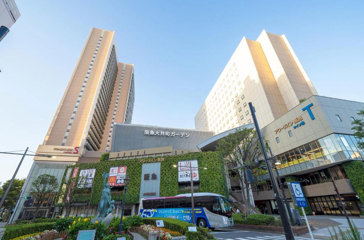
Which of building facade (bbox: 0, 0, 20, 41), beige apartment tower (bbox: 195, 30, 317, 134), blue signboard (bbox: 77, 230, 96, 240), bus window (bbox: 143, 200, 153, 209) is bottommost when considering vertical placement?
blue signboard (bbox: 77, 230, 96, 240)

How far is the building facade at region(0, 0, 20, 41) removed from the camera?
13.2 m

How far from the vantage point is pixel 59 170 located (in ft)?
170

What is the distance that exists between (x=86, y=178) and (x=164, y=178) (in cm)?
1889

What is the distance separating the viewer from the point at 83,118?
64.0 metres

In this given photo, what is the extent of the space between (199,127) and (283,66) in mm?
58902

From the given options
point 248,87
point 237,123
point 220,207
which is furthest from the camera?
point 237,123

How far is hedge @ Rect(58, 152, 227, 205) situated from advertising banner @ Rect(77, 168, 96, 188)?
811 millimetres

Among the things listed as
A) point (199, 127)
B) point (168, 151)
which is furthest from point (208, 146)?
point (199, 127)

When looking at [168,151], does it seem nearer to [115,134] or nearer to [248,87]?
[115,134]

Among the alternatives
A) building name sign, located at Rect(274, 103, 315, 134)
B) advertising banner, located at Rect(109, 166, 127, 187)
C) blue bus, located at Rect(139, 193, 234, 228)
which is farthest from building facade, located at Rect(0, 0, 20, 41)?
building name sign, located at Rect(274, 103, 315, 134)

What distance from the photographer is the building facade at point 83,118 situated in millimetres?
51688

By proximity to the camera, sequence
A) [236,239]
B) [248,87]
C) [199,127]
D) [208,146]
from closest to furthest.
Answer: [236,239] → [208,146] → [248,87] → [199,127]

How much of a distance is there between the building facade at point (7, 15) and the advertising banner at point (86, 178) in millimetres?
32824

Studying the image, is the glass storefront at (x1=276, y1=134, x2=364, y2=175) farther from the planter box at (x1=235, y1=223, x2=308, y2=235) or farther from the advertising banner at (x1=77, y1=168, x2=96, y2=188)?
the advertising banner at (x1=77, y1=168, x2=96, y2=188)
